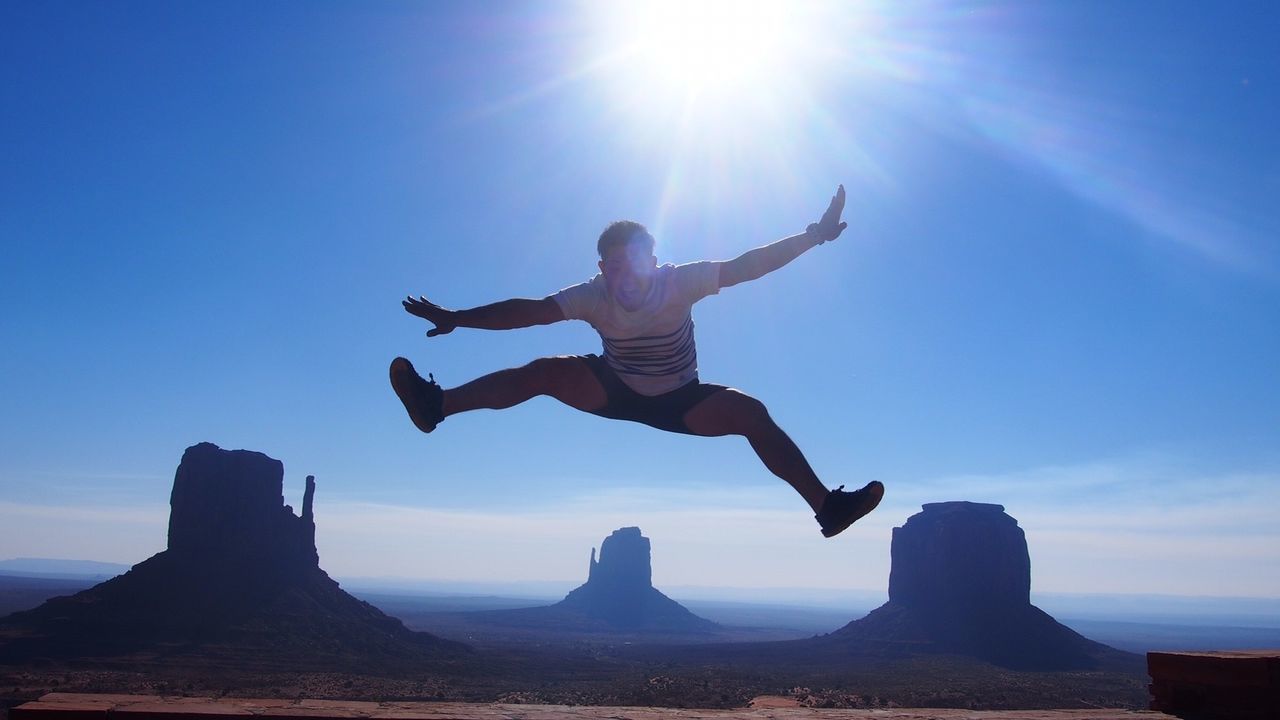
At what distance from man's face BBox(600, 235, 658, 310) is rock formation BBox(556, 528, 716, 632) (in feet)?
551

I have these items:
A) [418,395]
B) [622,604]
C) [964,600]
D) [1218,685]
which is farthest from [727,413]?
[622,604]

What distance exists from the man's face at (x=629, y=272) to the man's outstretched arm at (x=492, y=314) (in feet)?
1.09

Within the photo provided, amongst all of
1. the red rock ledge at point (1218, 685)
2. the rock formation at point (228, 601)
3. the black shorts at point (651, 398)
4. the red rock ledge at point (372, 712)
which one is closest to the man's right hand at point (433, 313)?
the black shorts at point (651, 398)

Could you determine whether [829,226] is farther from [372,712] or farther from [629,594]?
[629,594]

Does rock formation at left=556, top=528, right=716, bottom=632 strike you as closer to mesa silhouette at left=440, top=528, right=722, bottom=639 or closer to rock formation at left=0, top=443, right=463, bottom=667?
mesa silhouette at left=440, top=528, right=722, bottom=639

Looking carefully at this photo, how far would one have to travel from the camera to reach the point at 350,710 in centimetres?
390

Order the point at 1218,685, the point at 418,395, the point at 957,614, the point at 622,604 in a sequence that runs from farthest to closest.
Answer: the point at 622,604, the point at 957,614, the point at 1218,685, the point at 418,395

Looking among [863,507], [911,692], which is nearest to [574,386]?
[863,507]

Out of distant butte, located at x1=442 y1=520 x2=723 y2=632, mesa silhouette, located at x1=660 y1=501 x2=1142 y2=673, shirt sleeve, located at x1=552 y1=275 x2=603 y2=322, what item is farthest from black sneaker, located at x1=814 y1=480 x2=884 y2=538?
distant butte, located at x1=442 y1=520 x2=723 y2=632

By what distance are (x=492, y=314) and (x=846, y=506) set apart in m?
2.05

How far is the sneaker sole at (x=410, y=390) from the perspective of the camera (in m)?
4.09

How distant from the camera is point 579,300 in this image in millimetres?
4145

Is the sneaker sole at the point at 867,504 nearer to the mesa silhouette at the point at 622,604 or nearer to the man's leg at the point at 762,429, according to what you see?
the man's leg at the point at 762,429

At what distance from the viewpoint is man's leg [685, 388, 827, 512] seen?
13.8ft
